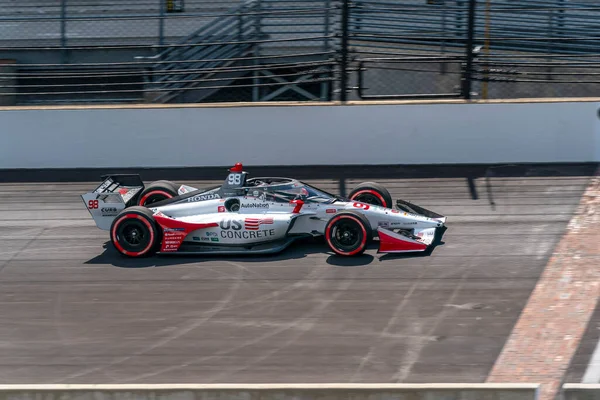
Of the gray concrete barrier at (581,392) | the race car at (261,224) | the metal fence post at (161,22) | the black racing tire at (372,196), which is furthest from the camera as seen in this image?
the metal fence post at (161,22)

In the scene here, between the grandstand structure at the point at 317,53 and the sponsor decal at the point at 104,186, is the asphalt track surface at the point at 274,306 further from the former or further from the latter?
the grandstand structure at the point at 317,53

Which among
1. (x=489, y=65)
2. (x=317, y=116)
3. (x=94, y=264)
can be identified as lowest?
(x=94, y=264)

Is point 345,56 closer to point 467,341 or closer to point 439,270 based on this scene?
point 439,270

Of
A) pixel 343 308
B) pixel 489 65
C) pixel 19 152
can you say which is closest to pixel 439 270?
pixel 343 308

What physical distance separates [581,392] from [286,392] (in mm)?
2052

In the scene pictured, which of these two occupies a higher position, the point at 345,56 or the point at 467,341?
the point at 345,56

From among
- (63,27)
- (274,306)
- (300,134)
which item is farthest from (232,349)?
(63,27)

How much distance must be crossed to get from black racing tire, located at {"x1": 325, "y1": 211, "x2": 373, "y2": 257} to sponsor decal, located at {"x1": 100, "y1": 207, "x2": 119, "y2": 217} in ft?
9.07

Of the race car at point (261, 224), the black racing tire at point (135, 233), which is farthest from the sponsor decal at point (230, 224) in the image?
the black racing tire at point (135, 233)

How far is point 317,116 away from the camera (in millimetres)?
14039

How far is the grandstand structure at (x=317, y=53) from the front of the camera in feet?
47.1

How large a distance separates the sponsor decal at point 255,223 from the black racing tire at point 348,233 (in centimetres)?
73

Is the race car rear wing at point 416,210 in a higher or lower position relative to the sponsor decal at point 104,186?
lower

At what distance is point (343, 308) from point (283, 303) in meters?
0.65
